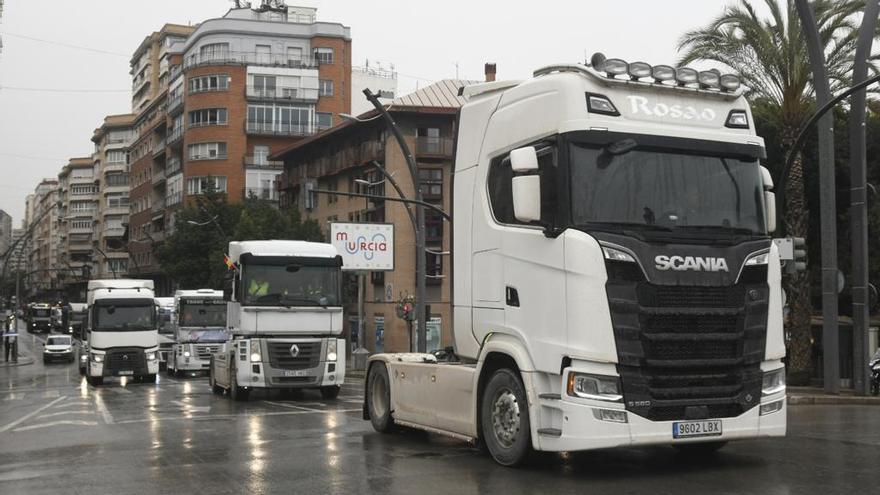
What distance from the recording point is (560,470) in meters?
9.38

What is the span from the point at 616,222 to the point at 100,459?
614cm

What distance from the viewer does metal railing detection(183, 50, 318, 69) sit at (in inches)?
3130

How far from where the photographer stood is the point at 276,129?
262ft

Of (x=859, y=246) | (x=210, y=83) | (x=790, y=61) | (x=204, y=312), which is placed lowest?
(x=204, y=312)

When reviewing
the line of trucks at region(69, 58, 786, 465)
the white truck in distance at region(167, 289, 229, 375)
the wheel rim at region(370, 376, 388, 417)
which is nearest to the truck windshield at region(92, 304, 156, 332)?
the white truck in distance at region(167, 289, 229, 375)

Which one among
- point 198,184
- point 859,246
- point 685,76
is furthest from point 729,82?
point 198,184

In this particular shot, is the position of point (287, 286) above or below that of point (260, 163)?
below

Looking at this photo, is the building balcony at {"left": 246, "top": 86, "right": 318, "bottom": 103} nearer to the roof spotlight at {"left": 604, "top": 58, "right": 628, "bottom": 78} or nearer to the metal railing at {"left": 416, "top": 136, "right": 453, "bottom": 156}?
the metal railing at {"left": 416, "top": 136, "right": 453, "bottom": 156}

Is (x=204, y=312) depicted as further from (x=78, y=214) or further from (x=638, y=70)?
(x=78, y=214)

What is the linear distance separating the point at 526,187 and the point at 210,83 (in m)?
74.9

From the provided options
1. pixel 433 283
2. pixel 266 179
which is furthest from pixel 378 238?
pixel 266 179

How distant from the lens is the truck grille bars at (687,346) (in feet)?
28.3

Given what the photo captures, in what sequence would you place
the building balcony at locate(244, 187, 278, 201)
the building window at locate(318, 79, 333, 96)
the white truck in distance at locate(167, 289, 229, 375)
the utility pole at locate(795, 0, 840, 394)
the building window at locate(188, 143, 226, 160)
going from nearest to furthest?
the utility pole at locate(795, 0, 840, 394) → the white truck in distance at locate(167, 289, 229, 375) → the building balcony at locate(244, 187, 278, 201) → the building window at locate(188, 143, 226, 160) → the building window at locate(318, 79, 333, 96)

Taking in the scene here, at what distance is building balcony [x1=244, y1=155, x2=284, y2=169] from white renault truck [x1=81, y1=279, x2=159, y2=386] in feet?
160
